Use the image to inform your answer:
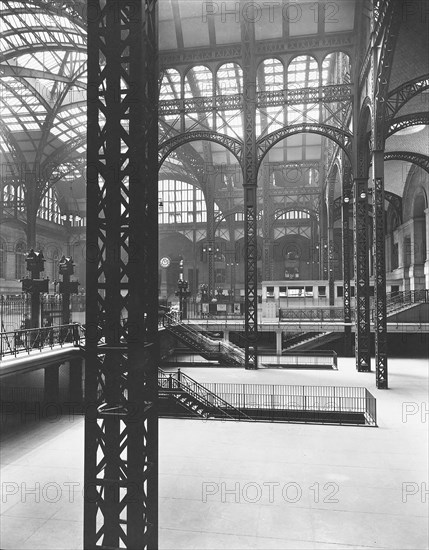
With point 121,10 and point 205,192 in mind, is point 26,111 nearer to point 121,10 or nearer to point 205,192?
point 205,192

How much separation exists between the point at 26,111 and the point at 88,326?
3968 centimetres

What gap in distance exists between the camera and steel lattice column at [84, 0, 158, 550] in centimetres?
500

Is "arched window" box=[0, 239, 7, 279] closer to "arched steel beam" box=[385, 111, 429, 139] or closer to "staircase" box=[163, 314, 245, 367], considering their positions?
"staircase" box=[163, 314, 245, 367]

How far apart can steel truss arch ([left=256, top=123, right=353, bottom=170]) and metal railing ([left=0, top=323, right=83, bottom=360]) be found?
14274 millimetres

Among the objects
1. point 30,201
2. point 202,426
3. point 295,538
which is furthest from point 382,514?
point 30,201

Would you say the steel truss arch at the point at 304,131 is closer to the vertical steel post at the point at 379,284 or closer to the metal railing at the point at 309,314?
the vertical steel post at the point at 379,284

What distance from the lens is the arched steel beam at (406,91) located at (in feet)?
65.2

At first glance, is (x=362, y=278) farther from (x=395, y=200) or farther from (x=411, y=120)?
(x=395, y=200)

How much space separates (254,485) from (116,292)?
750 centimetres

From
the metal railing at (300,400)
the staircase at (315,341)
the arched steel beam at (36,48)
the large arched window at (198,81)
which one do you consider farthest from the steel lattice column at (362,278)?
the arched steel beam at (36,48)

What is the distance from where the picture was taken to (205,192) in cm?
4553

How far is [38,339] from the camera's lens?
16.0m

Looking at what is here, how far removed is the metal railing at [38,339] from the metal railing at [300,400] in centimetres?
671

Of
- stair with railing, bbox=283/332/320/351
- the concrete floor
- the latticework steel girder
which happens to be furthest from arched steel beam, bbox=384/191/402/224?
the concrete floor
